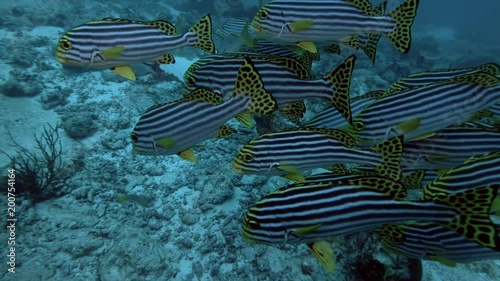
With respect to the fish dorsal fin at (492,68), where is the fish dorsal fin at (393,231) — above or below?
below

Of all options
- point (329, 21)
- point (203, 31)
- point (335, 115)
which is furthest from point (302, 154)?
point (203, 31)

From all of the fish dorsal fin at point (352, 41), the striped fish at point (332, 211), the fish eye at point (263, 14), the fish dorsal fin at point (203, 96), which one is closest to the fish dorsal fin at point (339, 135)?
the striped fish at point (332, 211)

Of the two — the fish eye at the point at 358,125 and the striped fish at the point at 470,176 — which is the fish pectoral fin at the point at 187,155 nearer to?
the fish eye at the point at 358,125

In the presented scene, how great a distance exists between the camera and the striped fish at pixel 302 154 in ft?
11.1

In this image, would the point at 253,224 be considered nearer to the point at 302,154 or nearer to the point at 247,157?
the point at 247,157

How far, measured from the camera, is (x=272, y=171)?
11.3 ft

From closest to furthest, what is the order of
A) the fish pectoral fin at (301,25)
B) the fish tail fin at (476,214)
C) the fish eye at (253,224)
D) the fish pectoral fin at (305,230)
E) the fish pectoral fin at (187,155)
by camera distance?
the fish tail fin at (476,214) → the fish pectoral fin at (305,230) → the fish eye at (253,224) → the fish pectoral fin at (301,25) → the fish pectoral fin at (187,155)

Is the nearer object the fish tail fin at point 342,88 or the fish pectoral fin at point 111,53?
the fish tail fin at point 342,88

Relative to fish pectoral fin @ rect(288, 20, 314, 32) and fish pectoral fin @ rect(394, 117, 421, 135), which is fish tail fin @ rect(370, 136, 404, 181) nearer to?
fish pectoral fin @ rect(394, 117, 421, 135)

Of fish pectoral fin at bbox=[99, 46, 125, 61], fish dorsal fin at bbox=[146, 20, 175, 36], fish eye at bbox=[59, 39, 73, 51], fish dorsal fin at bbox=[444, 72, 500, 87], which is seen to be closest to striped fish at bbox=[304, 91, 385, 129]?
fish dorsal fin at bbox=[444, 72, 500, 87]

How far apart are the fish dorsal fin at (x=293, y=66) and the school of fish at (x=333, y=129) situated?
0.01 meters

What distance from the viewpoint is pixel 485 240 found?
2352mm

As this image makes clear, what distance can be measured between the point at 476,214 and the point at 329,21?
9.35 ft

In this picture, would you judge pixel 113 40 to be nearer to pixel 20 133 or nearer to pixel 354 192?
pixel 354 192
